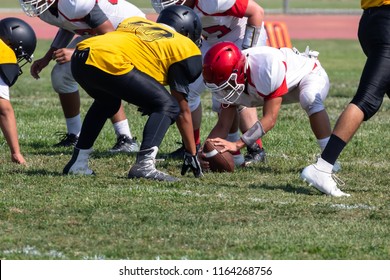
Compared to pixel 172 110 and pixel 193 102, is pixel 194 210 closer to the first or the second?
pixel 172 110

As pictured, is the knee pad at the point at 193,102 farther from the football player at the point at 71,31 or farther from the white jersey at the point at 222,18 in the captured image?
the football player at the point at 71,31

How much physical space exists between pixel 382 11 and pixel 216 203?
1.59 meters

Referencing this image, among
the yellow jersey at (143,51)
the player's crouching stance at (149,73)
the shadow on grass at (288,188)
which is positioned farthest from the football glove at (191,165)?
the yellow jersey at (143,51)

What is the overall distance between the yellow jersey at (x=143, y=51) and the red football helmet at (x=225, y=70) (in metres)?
0.13

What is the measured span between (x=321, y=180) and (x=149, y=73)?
4.52 ft

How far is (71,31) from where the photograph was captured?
27.2ft

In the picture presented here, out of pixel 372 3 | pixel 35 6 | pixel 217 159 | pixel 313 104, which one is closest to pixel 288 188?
Answer: pixel 217 159

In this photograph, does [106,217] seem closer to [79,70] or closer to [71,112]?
[79,70]

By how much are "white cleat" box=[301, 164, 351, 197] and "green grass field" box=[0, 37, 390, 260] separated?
73 mm

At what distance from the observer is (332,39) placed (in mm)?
23562

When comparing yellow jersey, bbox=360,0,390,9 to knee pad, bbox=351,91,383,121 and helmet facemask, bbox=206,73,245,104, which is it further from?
helmet facemask, bbox=206,73,245,104

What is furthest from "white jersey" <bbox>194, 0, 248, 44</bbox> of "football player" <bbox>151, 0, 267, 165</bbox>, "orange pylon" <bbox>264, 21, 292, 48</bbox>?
"orange pylon" <bbox>264, 21, 292, 48</bbox>

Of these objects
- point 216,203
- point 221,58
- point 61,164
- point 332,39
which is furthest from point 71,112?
point 332,39

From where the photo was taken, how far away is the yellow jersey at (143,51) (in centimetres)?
654
